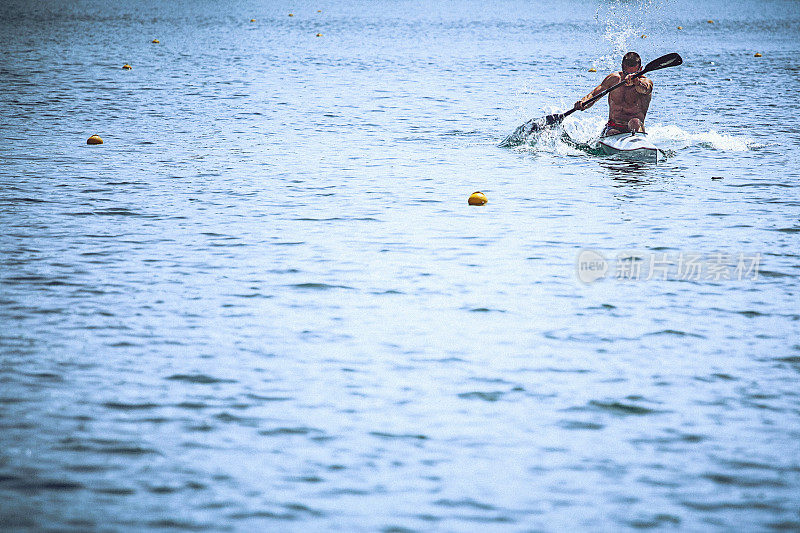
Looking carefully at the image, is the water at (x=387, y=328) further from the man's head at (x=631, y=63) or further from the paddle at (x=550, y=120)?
the man's head at (x=631, y=63)

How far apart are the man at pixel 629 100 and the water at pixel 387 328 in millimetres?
808

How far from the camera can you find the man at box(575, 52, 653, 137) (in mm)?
14648

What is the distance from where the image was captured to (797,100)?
20.6m

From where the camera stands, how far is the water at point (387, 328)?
4.75m

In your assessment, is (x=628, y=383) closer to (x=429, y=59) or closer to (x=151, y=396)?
(x=151, y=396)

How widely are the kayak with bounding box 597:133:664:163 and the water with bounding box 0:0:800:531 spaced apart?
0.26 m

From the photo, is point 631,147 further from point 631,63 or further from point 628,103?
point 631,63

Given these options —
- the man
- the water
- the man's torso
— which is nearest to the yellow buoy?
the water

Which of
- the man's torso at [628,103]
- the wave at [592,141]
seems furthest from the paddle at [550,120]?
the man's torso at [628,103]

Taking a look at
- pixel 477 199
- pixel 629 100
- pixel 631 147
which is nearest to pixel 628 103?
pixel 629 100

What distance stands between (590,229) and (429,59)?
21.8 m

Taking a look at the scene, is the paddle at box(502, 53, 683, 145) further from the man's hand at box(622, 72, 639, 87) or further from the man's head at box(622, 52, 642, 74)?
the man's hand at box(622, 72, 639, 87)

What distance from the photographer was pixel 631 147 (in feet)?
46.2

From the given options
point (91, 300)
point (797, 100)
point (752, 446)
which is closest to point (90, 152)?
point (91, 300)
